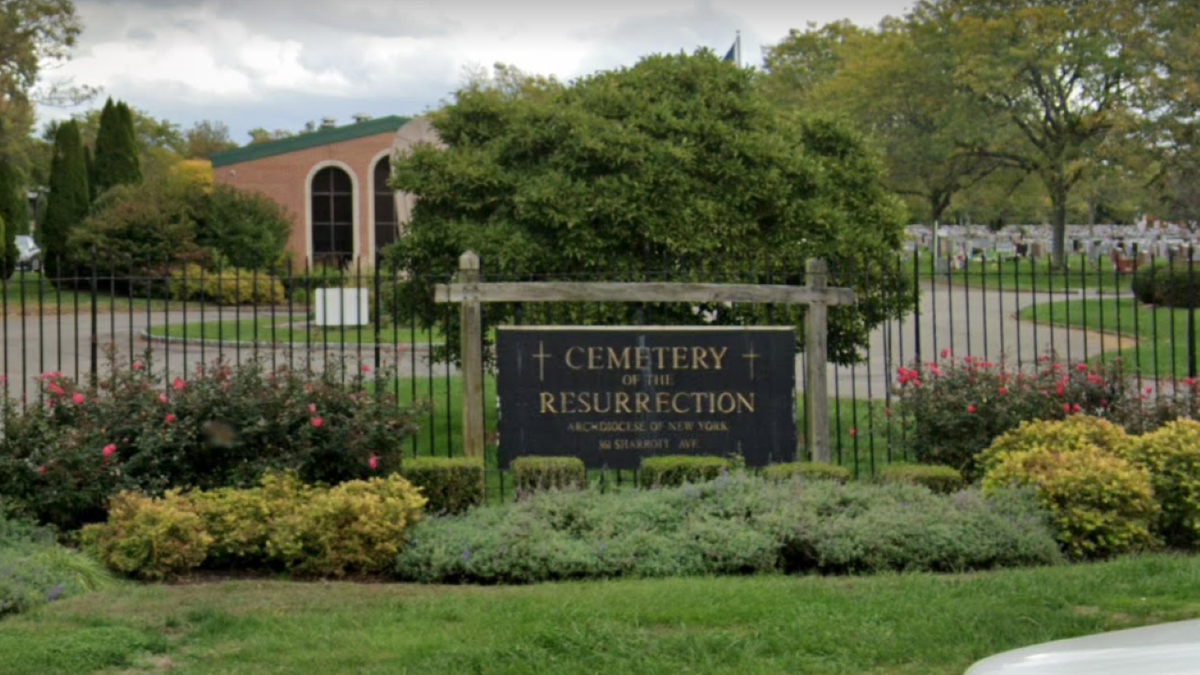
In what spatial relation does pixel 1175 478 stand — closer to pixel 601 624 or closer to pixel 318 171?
pixel 601 624

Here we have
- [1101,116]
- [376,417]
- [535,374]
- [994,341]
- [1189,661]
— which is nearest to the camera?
[1189,661]

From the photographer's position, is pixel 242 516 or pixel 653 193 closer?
pixel 242 516

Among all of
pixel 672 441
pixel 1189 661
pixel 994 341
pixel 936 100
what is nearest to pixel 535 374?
pixel 672 441

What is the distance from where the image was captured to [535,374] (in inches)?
400

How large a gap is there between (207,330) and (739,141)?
15027mm

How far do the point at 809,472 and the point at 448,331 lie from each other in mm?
3963

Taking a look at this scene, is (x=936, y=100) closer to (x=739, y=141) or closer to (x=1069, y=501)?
(x=739, y=141)

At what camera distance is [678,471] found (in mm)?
9250

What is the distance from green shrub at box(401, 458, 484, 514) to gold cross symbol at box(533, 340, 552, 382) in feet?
4.48

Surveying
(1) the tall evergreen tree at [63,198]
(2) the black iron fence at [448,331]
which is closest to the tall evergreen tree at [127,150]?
(1) the tall evergreen tree at [63,198]

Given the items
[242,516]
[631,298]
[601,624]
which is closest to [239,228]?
[631,298]

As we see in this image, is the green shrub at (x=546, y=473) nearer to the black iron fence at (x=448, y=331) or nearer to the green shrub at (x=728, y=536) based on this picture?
the black iron fence at (x=448, y=331)

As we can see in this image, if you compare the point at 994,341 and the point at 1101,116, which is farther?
the point at 1101,116

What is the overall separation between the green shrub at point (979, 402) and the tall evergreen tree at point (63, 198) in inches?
1204
